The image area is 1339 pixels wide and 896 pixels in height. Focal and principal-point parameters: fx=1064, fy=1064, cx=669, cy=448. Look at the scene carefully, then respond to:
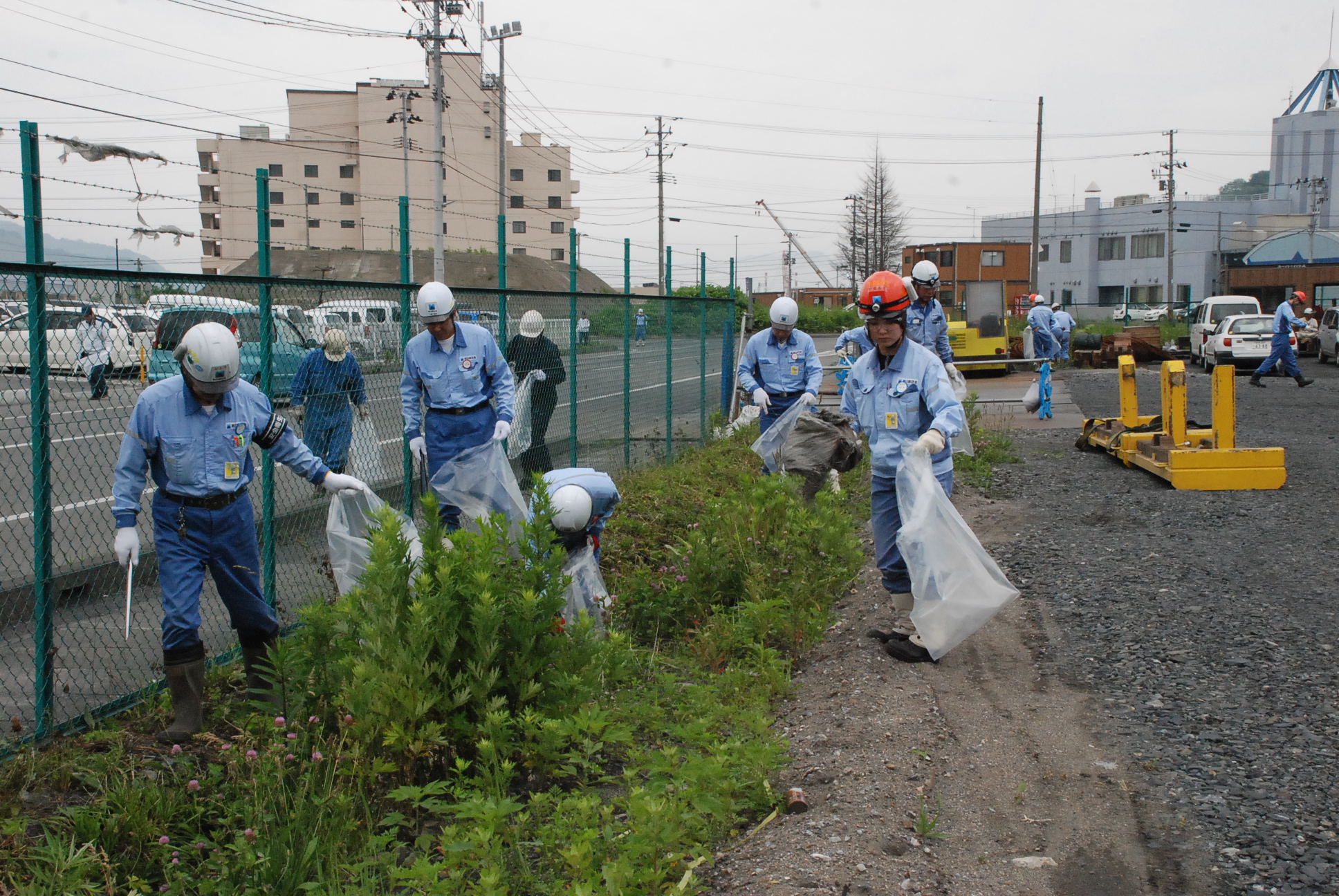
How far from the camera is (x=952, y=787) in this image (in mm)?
3754

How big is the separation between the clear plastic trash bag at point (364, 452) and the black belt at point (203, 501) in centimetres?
198

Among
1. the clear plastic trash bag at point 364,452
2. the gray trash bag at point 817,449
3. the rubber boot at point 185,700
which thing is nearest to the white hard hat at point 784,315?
the gray trash bag at point 817,449

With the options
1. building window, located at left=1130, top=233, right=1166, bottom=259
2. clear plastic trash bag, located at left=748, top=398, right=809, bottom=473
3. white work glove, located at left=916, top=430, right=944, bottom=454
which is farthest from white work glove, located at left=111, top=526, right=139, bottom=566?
building window, located at left=1130, top=233, right=1166, bottom=259

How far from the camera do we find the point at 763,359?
28.1 feet

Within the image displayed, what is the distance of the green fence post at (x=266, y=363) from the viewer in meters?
5.17

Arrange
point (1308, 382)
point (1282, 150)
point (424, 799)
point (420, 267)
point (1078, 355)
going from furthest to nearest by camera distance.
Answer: point (1282, 150)
point (420, 267)
point (1078, 355)
point (1308, 382)
point (424, 799)

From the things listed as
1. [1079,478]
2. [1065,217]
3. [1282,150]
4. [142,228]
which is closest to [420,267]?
[1079,478]

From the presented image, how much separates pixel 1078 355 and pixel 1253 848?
3052 centimetres

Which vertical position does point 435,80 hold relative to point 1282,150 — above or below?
below

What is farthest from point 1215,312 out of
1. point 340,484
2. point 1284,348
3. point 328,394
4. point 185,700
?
point 185,700

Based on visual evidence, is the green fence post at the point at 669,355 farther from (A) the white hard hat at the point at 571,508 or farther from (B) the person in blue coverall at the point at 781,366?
(A) the white hard hat at the point at 571,508

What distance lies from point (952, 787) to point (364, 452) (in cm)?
395

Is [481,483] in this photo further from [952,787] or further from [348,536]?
[952,787]

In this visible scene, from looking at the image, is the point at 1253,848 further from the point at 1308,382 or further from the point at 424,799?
the point at 1308,382
